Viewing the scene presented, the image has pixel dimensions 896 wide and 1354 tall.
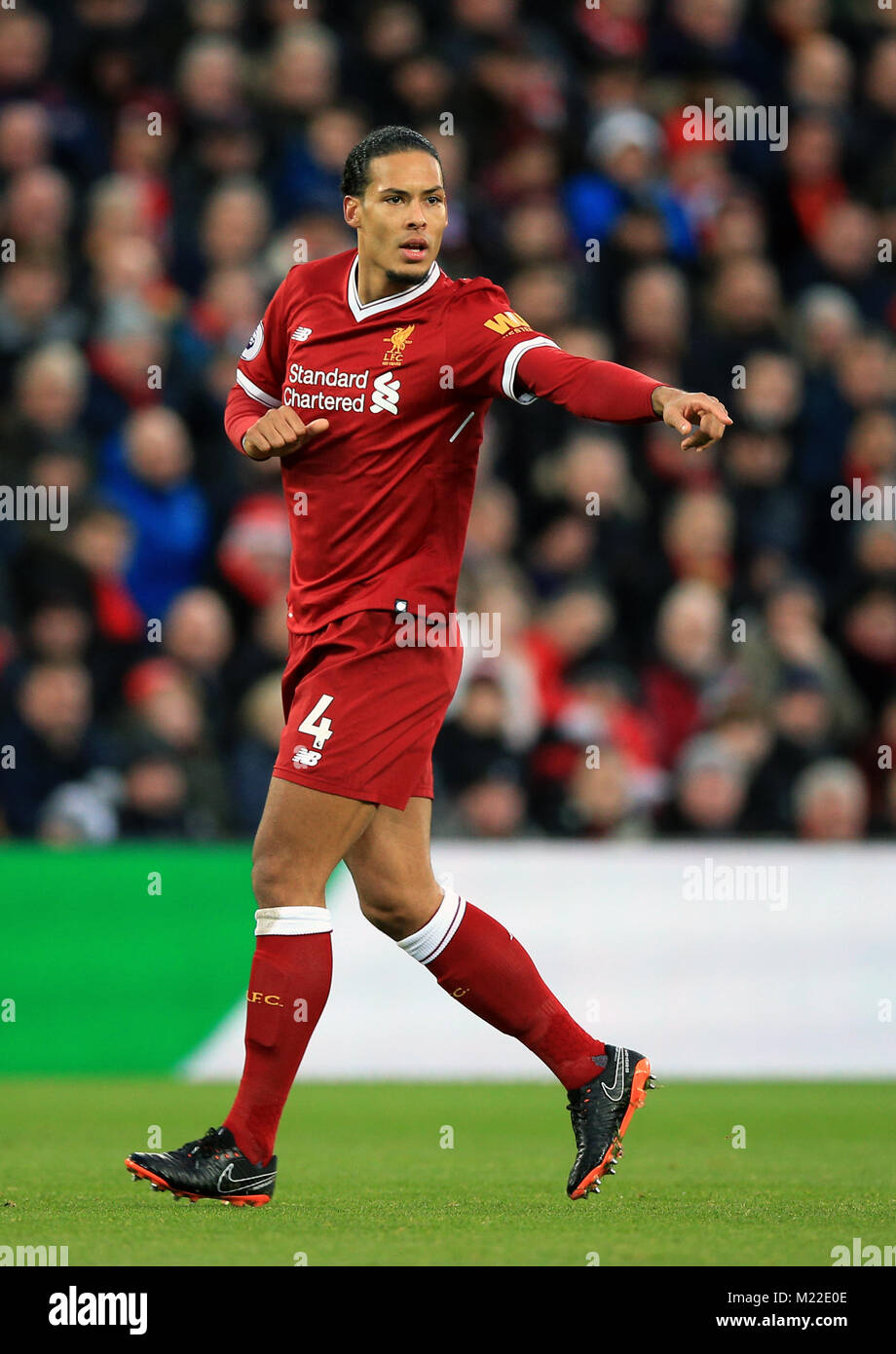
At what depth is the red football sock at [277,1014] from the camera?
4.92 m

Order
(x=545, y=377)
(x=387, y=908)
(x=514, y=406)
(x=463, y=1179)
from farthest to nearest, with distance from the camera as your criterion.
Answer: (x=514, y=406) < (x=463, y=1179) < (x=387, y=908) < (x=545, y=377)

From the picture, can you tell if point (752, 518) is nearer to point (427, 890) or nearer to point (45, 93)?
point (45, 93)

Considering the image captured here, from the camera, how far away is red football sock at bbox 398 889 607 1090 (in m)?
5.11

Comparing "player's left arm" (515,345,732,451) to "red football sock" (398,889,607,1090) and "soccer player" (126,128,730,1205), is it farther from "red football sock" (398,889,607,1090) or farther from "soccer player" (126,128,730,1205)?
"red football sock" (398,889,607,1090)

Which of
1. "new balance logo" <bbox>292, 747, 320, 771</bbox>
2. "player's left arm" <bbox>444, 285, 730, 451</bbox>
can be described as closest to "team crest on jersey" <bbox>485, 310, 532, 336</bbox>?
"player's left arm" <bbox>444, 285, 730, 451</bbox>

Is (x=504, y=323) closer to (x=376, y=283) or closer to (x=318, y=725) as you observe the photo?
(x=376, y=283)

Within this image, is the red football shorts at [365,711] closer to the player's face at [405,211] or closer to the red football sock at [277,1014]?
the red football sock at [277,1014]

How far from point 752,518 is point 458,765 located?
2.25 m

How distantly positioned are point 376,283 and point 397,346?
19cm

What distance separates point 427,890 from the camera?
199 inches

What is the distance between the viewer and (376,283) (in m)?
5.14

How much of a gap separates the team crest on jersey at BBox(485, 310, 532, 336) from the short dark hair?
40 cm

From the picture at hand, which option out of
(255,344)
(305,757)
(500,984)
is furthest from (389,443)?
(500,984)

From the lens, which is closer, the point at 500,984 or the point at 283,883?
the point at 283,883
